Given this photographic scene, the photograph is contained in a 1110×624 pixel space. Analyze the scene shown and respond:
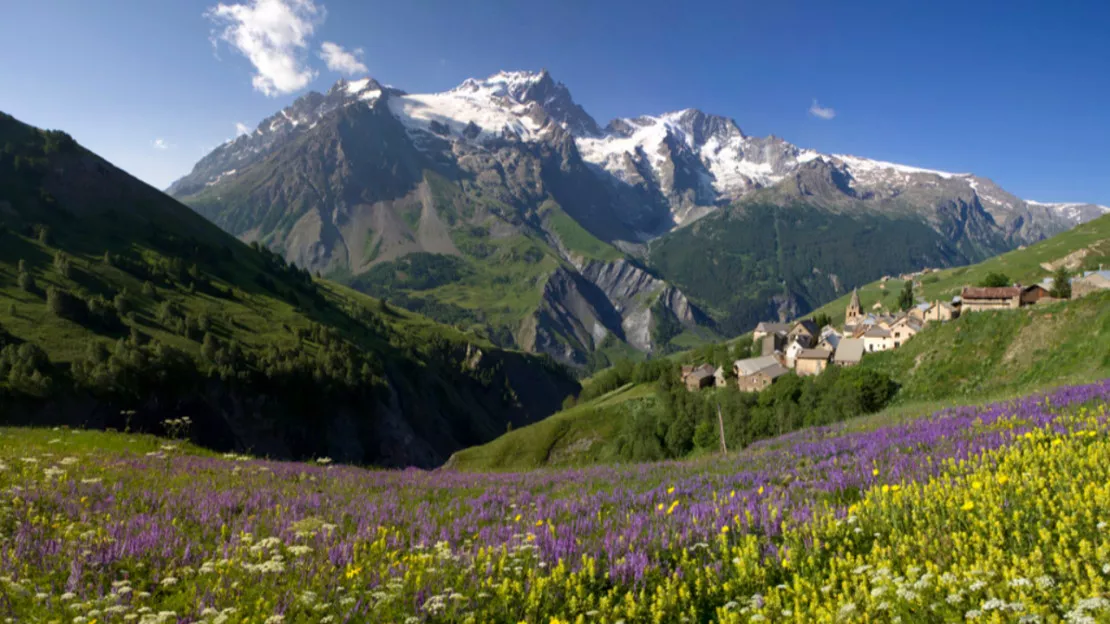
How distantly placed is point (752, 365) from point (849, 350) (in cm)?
2204

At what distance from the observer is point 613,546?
7840 mm

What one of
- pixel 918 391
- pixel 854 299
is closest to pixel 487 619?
pixel 918 391

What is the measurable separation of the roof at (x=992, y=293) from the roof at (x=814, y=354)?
4416 centimetres

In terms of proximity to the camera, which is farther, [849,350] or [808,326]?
[808,326]

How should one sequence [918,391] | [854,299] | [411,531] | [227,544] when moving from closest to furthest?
[227,544] < [411,531] < [918,391] < [854,299]

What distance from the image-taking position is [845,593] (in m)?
5.64

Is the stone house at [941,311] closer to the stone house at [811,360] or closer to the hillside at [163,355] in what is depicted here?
the stone house at [811,360]

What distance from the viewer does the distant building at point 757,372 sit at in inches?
4990

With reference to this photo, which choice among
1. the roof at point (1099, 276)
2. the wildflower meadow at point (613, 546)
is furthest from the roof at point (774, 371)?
the wildflower meadow at point (613, 546)

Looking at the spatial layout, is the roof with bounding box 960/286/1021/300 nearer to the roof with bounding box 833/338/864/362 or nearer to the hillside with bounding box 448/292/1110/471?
the roof with bounding box 833/338/864/362

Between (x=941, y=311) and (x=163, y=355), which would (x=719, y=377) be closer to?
(x=941, y=311)

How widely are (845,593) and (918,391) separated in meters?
56.4

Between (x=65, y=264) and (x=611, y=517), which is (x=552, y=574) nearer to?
(x=611, y=517)

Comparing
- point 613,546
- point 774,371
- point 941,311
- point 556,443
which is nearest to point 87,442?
point 613,546
